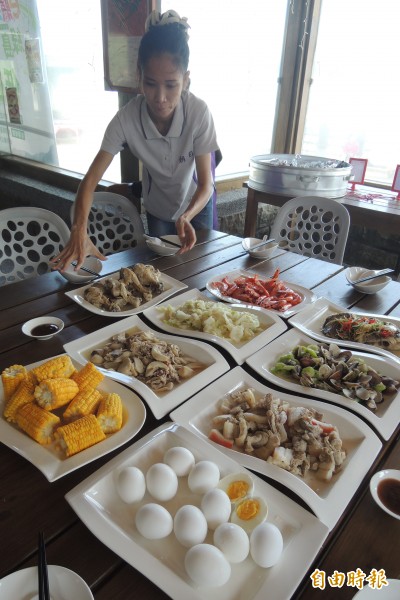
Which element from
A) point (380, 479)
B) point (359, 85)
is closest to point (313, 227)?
point (380, 479)

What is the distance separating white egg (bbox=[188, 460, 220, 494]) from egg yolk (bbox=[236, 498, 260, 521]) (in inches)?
3.3

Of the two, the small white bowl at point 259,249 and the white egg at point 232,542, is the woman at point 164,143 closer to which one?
the small white bowl at point 259,249

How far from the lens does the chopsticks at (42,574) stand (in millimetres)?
769

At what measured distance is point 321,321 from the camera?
1.92m

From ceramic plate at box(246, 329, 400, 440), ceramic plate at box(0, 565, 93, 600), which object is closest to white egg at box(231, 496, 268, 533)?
ceramic plate at box(0, 565, 93, 600)

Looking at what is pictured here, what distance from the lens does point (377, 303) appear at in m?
2.09

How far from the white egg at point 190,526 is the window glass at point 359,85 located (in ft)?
16.9

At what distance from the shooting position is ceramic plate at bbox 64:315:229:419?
1316mm

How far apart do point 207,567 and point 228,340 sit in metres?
0.99

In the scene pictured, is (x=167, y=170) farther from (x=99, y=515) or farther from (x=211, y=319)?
(x=99, y=515)

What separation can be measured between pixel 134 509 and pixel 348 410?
2.49ft

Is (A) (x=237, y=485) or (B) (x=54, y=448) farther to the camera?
(B) (x=54, y=448)

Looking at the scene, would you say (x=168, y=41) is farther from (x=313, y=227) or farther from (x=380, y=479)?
(x=380, y=479)

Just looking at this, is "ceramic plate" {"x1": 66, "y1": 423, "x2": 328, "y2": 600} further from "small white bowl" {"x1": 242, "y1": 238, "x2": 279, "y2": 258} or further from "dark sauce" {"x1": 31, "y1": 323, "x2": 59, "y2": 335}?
"small white bowl" {"x1": 242, "y1": 238, "x2": 279, "y2": 258}
